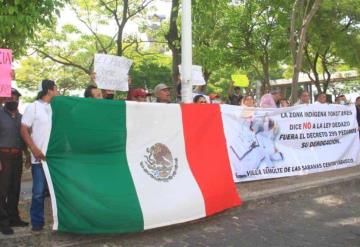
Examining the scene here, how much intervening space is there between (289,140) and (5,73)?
564cm

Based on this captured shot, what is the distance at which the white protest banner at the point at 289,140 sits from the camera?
8.76m

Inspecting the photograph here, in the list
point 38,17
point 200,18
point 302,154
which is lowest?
point 302,154

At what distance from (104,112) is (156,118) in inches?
30.3

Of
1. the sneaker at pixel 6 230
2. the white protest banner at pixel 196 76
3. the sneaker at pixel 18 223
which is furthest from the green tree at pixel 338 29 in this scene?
the sneaker at pixel 6 230

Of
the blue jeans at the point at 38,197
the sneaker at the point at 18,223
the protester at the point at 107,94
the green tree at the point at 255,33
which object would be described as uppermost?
the green tree at the point at 255,33

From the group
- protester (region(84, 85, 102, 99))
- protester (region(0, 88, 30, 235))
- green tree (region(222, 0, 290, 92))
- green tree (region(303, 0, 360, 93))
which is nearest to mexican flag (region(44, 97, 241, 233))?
protester (region(0, 88, 30, 235))

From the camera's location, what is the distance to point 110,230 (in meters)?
5.48

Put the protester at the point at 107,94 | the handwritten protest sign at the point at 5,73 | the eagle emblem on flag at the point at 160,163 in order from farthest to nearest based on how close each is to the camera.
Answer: the protester at the point at 107,94, the eagle emblem on flag at the point at 160,163, the handwritten protest sign at the point at 5,73

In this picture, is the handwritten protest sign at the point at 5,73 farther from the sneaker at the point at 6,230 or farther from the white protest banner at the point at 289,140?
the white protest banner at the point at 289,140

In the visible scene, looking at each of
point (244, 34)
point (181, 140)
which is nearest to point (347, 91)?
point (244, 34)

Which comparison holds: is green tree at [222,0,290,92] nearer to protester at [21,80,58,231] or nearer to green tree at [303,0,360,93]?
green tree at [303,0,360,93]

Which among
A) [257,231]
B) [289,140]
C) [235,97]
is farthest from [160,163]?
[235,97]

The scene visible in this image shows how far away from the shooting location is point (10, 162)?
5.60 meters

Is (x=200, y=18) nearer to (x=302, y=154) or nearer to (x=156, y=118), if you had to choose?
(x=302, y=154)
